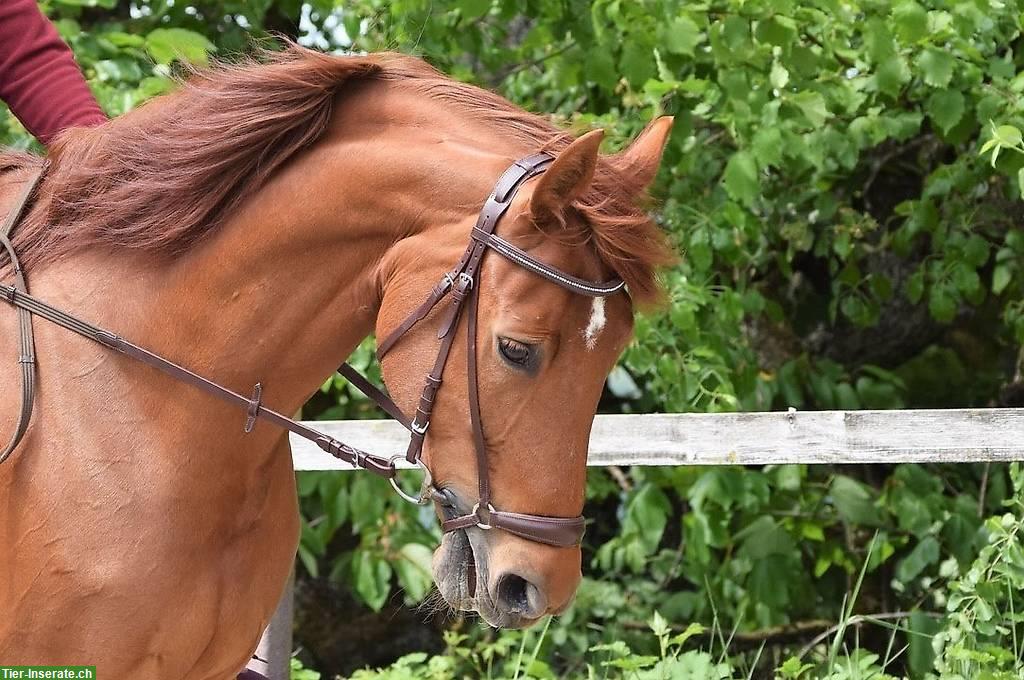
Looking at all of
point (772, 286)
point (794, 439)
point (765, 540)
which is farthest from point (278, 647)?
point (772, 286)

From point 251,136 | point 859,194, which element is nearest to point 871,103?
point 859,194

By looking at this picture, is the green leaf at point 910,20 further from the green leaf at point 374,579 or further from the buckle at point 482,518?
the green leaf at point 374,579

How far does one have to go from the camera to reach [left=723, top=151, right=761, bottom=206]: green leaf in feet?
12.6

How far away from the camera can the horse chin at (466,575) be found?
6.38 ft

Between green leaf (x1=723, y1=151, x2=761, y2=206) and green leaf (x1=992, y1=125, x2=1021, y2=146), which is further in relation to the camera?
green leaf (x1=723, y1=151, x2=761, y2=206)

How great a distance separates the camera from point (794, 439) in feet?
11.1

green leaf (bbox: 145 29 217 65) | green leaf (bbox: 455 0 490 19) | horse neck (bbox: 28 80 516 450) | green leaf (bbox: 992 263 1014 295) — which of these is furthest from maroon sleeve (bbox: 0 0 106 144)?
green leaf (bbox: 992 263 1014 295)

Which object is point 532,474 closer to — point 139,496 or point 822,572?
point 139,496

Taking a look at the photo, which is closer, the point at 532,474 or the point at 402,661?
the point at 532,474

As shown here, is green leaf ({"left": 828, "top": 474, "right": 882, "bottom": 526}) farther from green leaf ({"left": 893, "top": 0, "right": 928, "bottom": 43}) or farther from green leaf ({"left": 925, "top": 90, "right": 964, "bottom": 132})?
green leaf ({"left": 893, "top": 0, "right": 928, "bottom": 43})

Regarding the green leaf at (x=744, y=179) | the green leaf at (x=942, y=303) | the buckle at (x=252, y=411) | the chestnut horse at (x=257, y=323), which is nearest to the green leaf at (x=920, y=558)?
the green leaf at (x=942, y=303)

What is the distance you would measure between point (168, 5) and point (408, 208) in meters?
3.15

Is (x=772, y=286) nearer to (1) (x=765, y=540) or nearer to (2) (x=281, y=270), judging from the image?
(1) (x=765, y=540)

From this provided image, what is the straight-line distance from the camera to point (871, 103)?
426 centimetres
